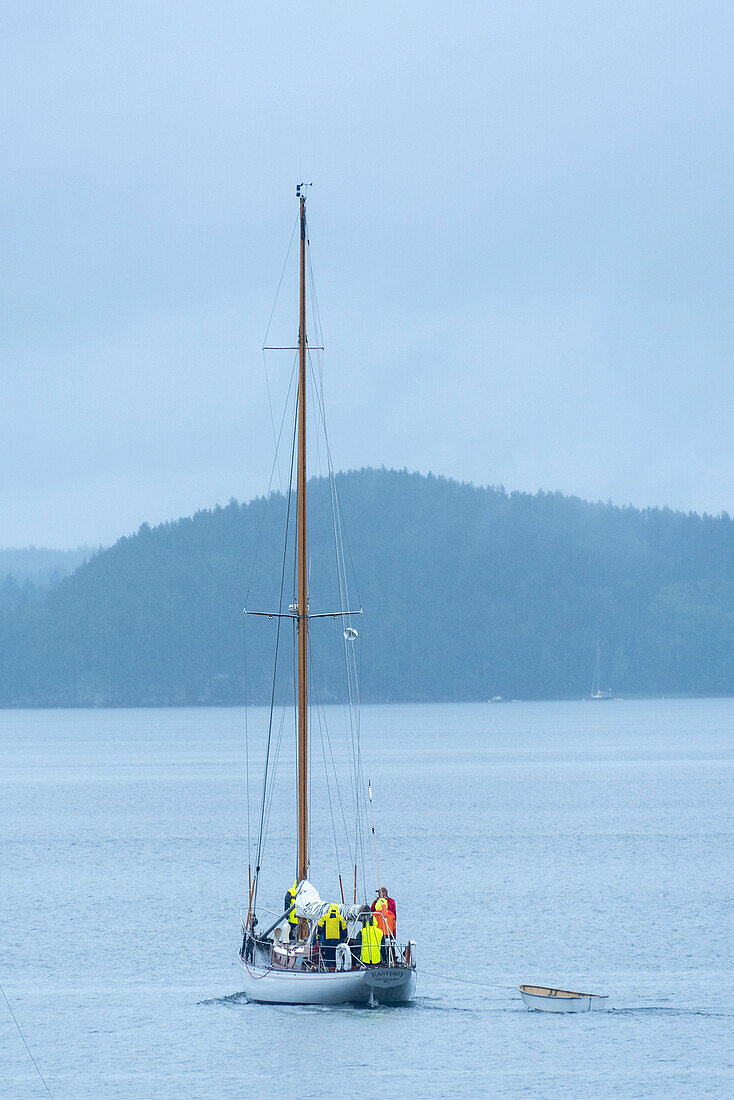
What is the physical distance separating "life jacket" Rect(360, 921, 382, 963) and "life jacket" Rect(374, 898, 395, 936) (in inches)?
5.1

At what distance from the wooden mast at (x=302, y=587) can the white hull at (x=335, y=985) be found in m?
2.70

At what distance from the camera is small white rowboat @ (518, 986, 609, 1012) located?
42.2m

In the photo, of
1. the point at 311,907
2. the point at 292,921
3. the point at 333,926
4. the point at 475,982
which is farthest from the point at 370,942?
the point at 475,982

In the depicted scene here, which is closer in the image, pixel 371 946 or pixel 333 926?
pixel 371 946

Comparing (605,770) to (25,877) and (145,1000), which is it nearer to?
(25,877)

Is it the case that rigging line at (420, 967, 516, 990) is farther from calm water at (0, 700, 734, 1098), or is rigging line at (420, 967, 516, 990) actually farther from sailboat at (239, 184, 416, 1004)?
sailboat at (239, 184, 416, 1004)

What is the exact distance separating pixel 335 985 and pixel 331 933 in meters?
1.22

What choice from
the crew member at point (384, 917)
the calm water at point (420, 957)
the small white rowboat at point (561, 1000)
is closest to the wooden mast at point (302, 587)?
the crew member at point (384, 917)

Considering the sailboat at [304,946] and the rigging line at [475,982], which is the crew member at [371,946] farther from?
the rigging line at [475,982]

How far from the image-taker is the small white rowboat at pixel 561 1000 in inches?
1662

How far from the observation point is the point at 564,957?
170ft

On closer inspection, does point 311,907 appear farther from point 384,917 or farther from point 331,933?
point 384,917

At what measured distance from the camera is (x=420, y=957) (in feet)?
168

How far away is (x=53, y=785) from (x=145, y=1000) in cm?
10465
